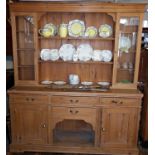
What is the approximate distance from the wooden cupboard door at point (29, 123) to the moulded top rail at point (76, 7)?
111 centimetres

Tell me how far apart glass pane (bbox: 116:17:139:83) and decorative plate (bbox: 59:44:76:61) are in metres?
0.59

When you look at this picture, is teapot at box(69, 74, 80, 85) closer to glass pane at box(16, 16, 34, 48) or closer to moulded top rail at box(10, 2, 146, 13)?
glass pane at box(16, 16, 34, 48)

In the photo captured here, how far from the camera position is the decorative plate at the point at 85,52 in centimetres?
239

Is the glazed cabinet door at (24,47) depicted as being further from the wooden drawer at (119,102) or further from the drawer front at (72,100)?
the wooden drawer at (119,102)

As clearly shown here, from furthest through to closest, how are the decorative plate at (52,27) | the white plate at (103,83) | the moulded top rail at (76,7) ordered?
the white plate at (103,83) < the decorative plate at (52,27) < the moulded top rail at (76,7)

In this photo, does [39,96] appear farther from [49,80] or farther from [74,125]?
[74,125]

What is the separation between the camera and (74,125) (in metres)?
2.61

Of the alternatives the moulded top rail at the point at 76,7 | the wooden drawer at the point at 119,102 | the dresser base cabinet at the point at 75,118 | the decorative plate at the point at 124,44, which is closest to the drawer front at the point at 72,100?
the dresser base cabinet at the point at 75,118

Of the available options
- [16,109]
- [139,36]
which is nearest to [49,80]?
[16,109]

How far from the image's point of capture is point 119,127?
2221mm

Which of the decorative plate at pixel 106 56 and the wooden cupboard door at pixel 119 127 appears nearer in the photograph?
the wooden cupboard door at pixel 119 127

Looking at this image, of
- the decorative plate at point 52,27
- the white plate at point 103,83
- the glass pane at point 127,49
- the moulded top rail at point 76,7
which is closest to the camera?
the moulded top rail at point 76,7

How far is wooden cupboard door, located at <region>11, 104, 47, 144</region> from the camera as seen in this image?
2229 millimetres

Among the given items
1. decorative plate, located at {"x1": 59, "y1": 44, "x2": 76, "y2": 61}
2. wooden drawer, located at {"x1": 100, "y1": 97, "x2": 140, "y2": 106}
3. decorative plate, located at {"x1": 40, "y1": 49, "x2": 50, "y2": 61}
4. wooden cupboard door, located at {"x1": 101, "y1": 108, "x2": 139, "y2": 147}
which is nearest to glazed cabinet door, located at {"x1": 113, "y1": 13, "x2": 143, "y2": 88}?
wooden drawer, located at {"x1": 100, "y1": 97, "x2": 140, "y2": 106}
